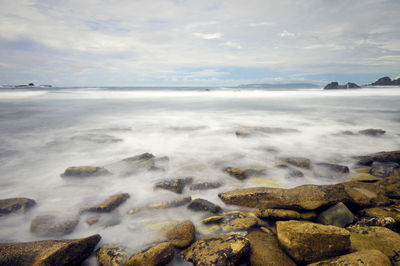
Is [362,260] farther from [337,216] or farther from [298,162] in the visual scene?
[298,162]

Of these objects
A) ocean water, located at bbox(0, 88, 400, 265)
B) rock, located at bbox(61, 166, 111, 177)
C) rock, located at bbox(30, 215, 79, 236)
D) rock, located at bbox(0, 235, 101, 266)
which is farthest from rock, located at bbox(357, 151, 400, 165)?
rock, located at bbox(30, 215, 79, 236)

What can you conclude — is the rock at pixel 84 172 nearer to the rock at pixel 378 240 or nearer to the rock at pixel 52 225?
the rock at pixel 52 225

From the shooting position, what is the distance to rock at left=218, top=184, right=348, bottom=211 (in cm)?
344

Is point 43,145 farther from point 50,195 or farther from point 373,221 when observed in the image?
point 373,221

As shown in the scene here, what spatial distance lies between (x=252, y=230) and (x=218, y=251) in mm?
807

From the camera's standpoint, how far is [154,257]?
8.32 ft

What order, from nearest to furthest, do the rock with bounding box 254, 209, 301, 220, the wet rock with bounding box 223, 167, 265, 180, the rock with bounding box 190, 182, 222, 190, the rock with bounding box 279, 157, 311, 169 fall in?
the rock with bounding box 254, 209, 301, 220 → the rock with bounding box 190, 182, 222, 190 → the wet rock with bounding box 223, 167, 265, 180 → the rock with bounding box 279, 157, 311, 169

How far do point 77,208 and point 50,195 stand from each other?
109cm

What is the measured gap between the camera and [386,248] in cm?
253

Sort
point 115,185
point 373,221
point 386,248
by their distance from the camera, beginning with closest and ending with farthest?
point 386,248
point 373,221
point 115,185

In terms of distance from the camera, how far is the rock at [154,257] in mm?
2495

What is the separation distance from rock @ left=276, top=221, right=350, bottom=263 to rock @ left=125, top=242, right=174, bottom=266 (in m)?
1.48

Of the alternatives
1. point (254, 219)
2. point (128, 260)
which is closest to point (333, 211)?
point (254, 219)

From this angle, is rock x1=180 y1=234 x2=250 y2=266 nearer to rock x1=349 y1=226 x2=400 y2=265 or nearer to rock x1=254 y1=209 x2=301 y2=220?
rock x1=254 y1=209 x2=301 y2=220
